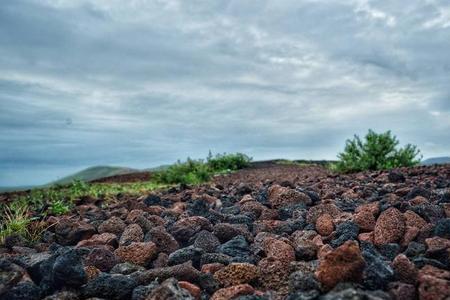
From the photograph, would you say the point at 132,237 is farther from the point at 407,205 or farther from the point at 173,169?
the point at 173,169

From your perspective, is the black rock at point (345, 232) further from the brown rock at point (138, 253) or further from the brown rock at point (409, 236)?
the brown rock at point (138, 253)

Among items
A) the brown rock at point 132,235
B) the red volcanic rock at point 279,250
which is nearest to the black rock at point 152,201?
the brown rock at point 132,235

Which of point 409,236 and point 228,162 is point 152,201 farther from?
point 228,162

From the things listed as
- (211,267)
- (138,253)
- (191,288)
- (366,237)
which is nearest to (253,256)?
(211,267)

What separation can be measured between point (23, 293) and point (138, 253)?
881 millimetres

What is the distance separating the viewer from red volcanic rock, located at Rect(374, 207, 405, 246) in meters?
3.76

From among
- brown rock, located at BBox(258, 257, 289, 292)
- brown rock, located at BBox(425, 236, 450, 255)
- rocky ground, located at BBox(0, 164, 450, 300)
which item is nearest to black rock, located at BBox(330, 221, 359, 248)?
rocky ground, located at BBox(0, 164, 450, 300)

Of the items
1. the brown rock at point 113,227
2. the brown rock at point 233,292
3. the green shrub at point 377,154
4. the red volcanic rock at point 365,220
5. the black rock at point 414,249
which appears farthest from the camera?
the green shrub at point 377,154

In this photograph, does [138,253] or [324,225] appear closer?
[138,253]

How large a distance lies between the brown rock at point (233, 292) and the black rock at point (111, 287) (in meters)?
0.50

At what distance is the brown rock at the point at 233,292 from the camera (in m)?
2.78

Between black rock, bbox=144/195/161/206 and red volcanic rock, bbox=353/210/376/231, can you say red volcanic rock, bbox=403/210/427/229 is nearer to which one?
red volcanic rock, bbox=353/210/376/231

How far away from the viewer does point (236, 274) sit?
3062mm

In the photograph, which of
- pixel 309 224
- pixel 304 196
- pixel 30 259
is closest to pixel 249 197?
pixel 304 196
